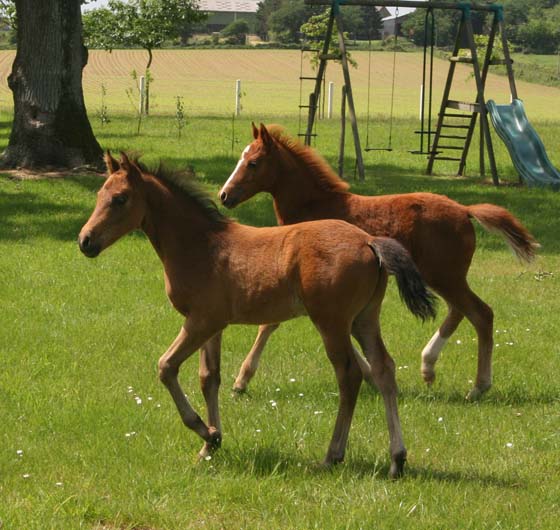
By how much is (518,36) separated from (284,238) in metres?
87.5

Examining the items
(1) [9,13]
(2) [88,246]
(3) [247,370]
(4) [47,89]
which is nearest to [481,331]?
(3) [247,370]

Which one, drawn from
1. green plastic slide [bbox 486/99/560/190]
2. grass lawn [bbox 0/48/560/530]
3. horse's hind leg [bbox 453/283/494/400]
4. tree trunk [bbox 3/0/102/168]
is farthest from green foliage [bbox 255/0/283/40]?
horse's hind leg [bbox 453/283/494/400]

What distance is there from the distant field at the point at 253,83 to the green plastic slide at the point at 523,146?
14.1 m

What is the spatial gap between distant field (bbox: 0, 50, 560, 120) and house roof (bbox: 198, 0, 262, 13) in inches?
1653

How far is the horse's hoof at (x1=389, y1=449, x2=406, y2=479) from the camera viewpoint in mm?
6031

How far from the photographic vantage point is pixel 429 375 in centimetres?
810

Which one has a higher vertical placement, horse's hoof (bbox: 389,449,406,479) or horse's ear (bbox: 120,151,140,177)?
horse's ear (bbox: 120,151,140,177)

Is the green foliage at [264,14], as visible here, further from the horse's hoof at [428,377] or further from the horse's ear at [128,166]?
the horse's ear at [128,166]

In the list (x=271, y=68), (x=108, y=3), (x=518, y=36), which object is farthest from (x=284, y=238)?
(x=518, y=36)

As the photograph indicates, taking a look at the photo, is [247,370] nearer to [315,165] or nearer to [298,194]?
[298,194]

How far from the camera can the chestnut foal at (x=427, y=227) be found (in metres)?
7.98

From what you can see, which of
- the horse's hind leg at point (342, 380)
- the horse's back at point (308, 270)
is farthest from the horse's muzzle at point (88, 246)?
the horse's hind leg at point (342, 380)

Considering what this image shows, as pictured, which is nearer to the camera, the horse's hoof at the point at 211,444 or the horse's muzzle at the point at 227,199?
the horse's hoof at the point at 211,444

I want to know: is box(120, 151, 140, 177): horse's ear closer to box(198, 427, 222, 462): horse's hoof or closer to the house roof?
box(198, 427, 222, 462): horse's hoof
